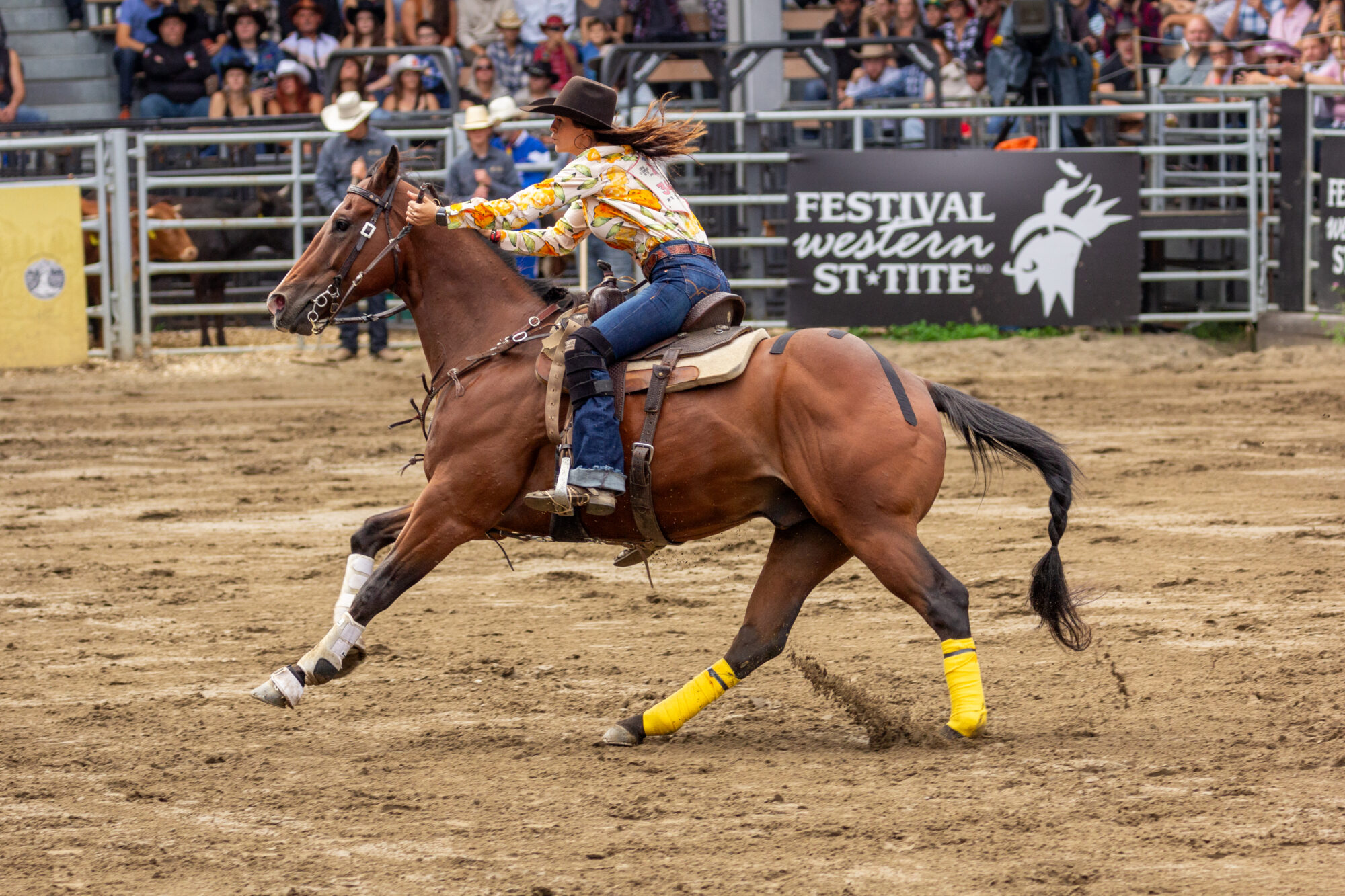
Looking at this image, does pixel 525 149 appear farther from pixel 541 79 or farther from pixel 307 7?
pixel 307 7

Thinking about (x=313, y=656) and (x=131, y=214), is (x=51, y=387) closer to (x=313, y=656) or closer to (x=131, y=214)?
(x=131, y=214)

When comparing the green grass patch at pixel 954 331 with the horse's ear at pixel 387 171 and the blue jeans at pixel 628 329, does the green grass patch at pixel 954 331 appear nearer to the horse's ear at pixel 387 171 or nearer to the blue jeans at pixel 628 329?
the blue jeans at pixel 628 329

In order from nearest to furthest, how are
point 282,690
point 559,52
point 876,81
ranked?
point 282,690
point 876,81
point 559,52

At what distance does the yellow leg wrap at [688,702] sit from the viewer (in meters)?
4.88

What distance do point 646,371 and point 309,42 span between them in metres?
13.6

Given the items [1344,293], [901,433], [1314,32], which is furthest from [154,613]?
[1314,32]

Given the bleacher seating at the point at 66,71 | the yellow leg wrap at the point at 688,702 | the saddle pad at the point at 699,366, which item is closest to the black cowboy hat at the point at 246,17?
the bleacher seating at the point at 66,71

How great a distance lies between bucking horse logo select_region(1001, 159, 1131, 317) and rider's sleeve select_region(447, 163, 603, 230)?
9312mm

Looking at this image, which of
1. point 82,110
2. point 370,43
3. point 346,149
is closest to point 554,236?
point 346,149

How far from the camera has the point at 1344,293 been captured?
42.9 ft

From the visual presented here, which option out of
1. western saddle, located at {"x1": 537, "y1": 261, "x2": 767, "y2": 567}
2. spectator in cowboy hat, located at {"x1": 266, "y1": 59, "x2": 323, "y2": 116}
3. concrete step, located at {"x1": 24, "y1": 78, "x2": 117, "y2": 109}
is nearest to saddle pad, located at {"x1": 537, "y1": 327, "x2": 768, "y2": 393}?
western saddle, located at {"x1": 537, "y1": 261, "x2": 767, "y2": 567}

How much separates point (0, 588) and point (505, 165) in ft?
22.2

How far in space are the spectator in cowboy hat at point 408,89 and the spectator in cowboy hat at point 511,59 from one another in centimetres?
115

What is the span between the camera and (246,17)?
55.7ft
